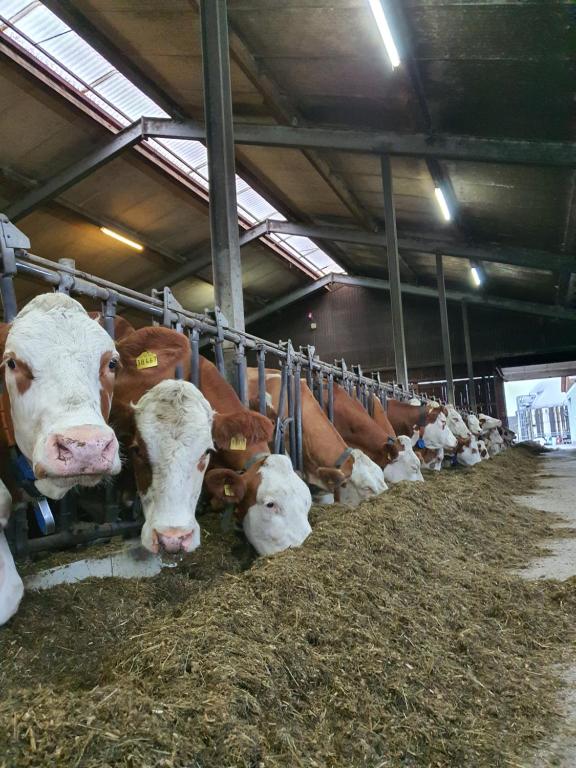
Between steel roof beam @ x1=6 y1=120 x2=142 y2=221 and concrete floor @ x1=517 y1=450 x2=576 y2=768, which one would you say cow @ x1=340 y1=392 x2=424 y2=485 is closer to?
concrete floor @ x1=517 y1=450 x2=576 y2=768

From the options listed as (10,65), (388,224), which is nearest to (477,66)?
(388,224)

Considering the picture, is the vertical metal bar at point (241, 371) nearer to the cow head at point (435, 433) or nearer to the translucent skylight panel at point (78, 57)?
the cow head at point (435, 433)

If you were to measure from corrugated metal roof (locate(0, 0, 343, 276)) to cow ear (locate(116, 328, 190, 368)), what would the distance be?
997 cm

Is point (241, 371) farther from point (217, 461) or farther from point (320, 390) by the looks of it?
point (320, 390)

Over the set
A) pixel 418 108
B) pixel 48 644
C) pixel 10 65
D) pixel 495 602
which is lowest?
pixel 495 602

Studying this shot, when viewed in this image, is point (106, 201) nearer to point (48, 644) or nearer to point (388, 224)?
point (388, 224)

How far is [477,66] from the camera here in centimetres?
982

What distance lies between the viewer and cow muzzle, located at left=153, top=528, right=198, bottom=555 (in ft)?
10.7

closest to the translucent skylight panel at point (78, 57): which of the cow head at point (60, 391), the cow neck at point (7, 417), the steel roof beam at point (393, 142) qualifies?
the steel roof beam at point (393, 142)

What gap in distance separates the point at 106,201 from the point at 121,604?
55.1 ft

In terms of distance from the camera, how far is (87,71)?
1336cm

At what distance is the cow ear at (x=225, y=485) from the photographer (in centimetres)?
423

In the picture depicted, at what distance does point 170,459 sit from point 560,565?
3461mm

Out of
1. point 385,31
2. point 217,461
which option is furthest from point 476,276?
point 217,461
